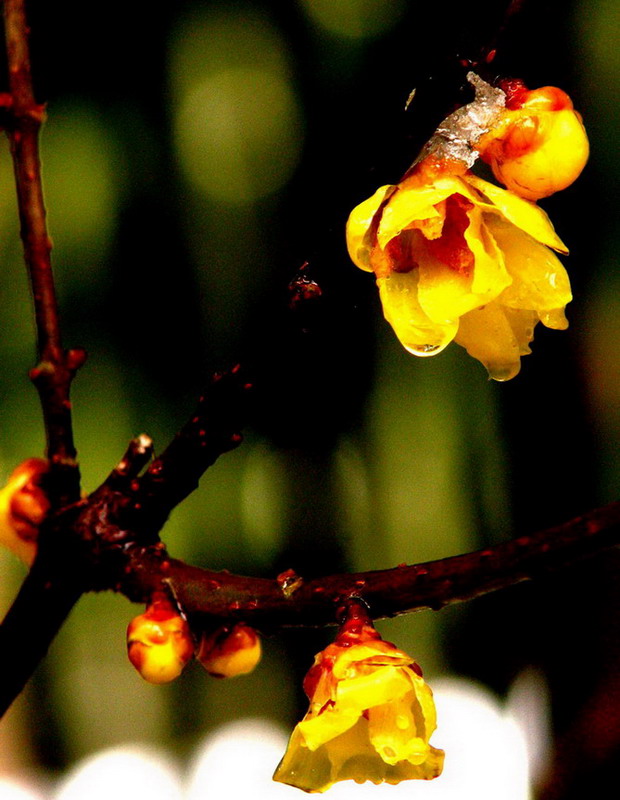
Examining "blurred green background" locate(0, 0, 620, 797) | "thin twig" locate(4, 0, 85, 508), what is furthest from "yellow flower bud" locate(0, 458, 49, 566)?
"blurred green background" locate(0, 0, 620, 797)

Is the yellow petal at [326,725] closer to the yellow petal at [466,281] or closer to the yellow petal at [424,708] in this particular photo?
the yellow petal at [424,708]

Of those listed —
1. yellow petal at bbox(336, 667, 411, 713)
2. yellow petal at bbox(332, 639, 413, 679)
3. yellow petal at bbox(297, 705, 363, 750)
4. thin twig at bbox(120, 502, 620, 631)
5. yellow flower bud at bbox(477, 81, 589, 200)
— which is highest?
yellow flower bud at bbox(477, 81, 589, 200)

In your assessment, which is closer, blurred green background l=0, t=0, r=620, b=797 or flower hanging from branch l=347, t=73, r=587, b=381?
flower hanging from branch l=347, t=73, r=587, b=381

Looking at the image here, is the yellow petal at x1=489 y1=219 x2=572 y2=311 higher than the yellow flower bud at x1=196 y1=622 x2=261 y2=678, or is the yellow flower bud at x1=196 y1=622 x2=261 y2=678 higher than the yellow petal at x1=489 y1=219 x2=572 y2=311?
the yellow petal at x1=489 y1=219 x2=572 y2=311

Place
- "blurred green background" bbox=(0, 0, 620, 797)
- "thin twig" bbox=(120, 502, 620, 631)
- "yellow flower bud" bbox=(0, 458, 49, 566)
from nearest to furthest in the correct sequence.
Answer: "thin twig" bbox=(120, 502, 620, 631) → "yellow flower bud" bbox=(0, 458, 49, 566) → "blurred green background" bbox=(0, 0, 620, 797)

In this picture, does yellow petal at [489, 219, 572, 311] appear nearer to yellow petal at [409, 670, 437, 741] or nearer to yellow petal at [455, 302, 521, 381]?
yellow petal at [455, 302, 521, 381]

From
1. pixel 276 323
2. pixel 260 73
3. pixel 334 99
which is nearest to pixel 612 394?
pixel 334 99

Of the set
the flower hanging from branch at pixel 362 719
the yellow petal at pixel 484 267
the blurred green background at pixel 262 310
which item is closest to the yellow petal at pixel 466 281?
the yellow petal at pixel 484 267
